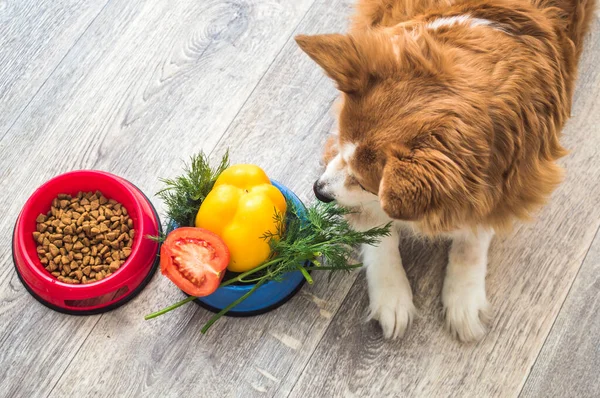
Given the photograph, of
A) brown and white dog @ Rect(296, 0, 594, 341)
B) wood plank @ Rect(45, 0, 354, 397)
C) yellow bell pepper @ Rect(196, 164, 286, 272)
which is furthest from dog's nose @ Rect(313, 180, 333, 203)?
wood plank @ Rect(45, 0, 354, 397)

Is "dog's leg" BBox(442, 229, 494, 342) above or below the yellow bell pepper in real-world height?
below

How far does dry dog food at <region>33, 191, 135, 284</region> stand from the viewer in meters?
1.55

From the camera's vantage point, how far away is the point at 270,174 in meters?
1.78

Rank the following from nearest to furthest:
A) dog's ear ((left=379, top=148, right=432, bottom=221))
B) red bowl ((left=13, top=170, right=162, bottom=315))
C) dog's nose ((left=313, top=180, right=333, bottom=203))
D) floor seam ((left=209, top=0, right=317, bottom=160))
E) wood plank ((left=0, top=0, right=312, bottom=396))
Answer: dog's ear ((left=379, top=148, right=432, bottom=221)) → dog's nose ((left=313, top=180, right=333, bottom=203)) → red bowl ((left=13, top=170, right=162, bottom=315)) → wood plank ((left=0, top=0, right=312, bottom=396)) → floor seam ((left=209, top=0, right=317, bottom=160))

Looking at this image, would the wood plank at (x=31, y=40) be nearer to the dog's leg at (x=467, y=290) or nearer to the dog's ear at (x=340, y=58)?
the dog's ear at (x=340, y=58)

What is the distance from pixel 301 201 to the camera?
5.59ft

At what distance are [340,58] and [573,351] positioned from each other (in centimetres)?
103

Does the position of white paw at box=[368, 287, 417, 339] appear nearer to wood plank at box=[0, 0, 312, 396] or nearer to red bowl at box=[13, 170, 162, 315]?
wood plank at box=[0, 0, 312, 396]

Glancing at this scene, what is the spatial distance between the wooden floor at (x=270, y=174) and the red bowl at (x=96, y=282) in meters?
0.04

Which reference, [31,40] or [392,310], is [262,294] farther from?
[31,40]

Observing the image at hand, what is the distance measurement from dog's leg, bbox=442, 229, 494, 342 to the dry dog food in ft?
2.79

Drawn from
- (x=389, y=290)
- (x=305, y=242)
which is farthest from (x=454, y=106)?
(x=389, y=290)

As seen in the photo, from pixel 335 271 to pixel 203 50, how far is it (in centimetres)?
80

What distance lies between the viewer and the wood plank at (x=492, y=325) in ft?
5.24
